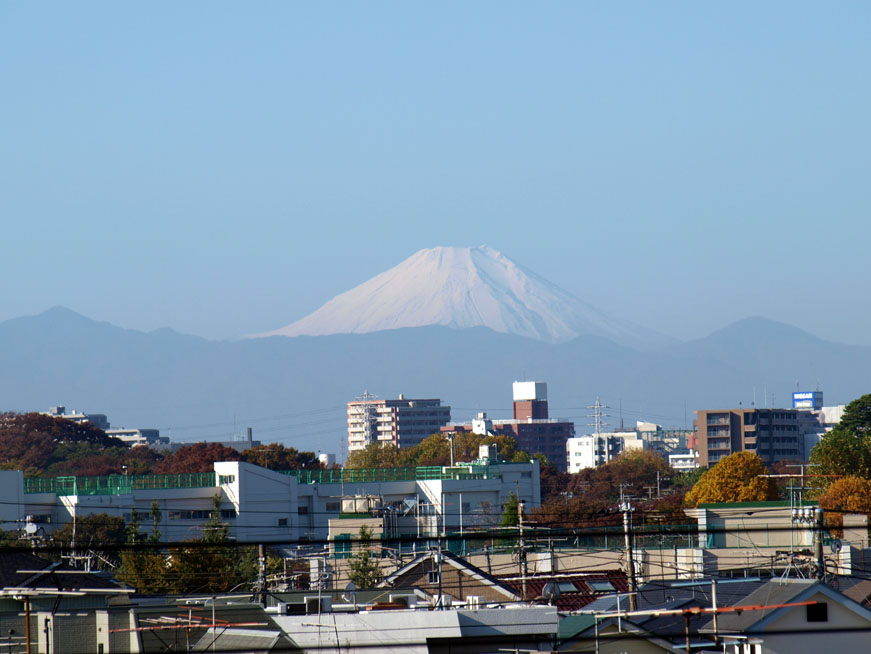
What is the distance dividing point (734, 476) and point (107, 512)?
30213 mm

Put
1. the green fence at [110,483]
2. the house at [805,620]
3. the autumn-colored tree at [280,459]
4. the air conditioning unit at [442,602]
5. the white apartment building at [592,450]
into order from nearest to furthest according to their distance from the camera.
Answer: the house at [805,620] < the air conditioning unit at [442,602] < the green fence at [110,483] < the autumn-colored tree at [280,459] < the white apartment building at [592,450]

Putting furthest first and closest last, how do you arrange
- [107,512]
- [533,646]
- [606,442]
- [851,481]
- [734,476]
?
[606,442]
[734,476]
[107,512]
[851,481]
[533,646]

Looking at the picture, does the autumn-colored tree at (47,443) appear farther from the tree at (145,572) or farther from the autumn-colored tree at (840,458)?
the tree at (145,572)

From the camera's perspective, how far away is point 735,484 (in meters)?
65.2

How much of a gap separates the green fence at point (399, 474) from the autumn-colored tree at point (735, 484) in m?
12.1

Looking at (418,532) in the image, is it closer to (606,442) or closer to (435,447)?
(435,447)

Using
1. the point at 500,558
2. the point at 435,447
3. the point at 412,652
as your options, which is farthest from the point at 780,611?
the point at 435,447

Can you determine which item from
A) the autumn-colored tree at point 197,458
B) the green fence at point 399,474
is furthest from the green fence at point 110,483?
the autumn-colored tree at point 197,458

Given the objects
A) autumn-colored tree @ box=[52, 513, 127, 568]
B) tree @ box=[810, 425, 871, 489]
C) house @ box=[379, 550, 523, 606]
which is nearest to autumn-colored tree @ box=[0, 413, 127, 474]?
autumn-colored tree @ box=[52, 513, 127, 568]

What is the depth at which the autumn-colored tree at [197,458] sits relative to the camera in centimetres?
8444

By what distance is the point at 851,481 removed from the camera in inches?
2096

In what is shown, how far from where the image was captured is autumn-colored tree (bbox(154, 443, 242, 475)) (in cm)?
8444

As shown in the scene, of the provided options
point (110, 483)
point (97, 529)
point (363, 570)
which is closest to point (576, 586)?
point (363, 570)

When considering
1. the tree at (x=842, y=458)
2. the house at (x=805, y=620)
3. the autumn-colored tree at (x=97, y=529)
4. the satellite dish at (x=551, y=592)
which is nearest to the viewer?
the house at (x=805, y=620)
